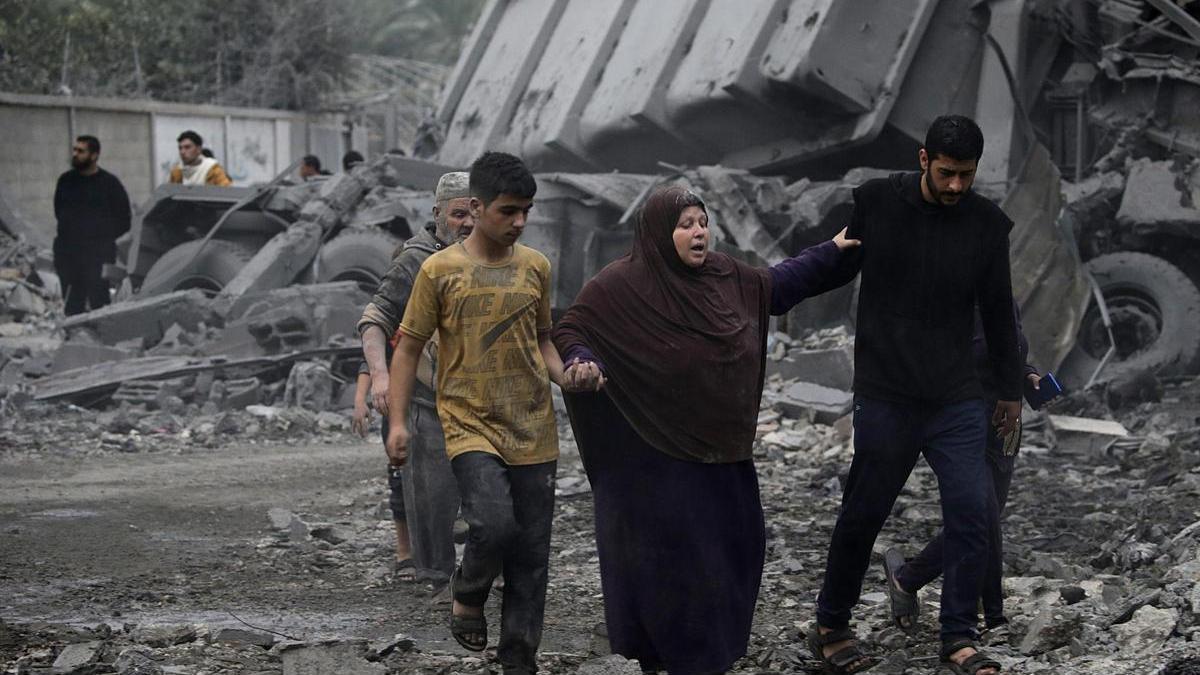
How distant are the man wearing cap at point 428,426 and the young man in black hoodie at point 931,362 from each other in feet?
4.55

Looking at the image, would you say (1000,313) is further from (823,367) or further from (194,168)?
(194,168)

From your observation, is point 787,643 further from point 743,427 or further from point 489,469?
point 489,469

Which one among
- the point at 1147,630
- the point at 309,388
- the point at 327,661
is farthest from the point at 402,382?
the point at 309,388

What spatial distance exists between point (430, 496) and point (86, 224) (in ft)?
27.6

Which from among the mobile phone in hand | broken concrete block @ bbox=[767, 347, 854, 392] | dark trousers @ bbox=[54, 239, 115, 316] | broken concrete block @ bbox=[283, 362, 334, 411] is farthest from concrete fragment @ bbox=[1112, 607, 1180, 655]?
dark trousers @ bbox=[54, 239, 115, 316]

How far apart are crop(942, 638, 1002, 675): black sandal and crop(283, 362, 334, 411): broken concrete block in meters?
6.66

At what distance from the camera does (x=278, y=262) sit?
11.9 meters

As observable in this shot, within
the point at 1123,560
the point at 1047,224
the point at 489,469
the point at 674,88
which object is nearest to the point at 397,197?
the point at 674,88

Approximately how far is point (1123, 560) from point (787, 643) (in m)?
1.57

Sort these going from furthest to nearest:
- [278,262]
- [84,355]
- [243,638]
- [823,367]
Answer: [278,262] → [84,355] → [823,367] → [243,638]

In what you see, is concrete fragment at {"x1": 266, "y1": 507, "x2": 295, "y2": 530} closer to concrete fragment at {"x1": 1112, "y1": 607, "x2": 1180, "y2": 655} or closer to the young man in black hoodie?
the young man in black hoodie

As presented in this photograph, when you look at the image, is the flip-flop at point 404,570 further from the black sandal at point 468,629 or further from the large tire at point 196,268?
the large tire at point 196,268

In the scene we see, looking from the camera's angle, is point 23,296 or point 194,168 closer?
point 194,168

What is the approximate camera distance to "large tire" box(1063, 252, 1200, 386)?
9477 millimetres
